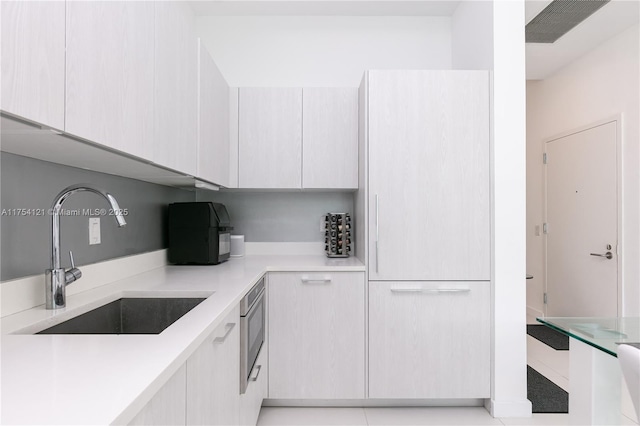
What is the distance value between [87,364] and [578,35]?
4061mm

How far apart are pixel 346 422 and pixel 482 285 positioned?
1134 millimetres

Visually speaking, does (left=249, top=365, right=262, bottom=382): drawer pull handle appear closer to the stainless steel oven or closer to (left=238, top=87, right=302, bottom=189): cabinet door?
the stainless steel oven

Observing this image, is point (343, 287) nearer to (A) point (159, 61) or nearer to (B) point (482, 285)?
(B) point (482, 285)

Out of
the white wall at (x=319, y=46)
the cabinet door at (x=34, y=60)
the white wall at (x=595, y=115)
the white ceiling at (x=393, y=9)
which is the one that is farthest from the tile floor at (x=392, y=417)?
the white ceiling at (x=393, y=9)

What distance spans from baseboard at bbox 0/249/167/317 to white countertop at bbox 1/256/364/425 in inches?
1.5

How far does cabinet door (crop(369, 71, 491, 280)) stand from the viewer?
7.84 ft

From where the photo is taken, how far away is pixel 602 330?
1.38 meters

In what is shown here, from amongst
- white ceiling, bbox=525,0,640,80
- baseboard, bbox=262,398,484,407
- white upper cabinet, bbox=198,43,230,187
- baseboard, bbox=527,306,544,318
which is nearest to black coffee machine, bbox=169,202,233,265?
white upper cabinet, bbox=198,43,230,187

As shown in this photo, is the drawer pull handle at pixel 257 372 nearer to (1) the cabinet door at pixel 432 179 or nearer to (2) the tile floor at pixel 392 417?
(2) the tile floor at pixel 392 417

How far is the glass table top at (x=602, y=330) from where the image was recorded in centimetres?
125

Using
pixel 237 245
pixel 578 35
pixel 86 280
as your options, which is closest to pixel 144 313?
pixel 86 280

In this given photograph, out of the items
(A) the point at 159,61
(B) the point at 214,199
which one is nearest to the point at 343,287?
(B) the point at 214,199

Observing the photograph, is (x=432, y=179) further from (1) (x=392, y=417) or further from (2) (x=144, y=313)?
(2) (x=144, y=313)

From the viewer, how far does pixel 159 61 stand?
5.11 feet
